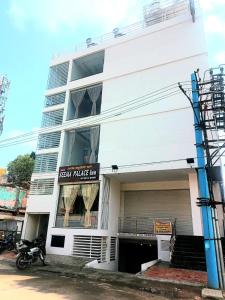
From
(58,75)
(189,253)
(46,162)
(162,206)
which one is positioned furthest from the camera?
(58,75)

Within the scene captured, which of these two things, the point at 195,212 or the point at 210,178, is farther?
the point at 195,212

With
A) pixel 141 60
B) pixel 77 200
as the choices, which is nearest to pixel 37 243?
pixel 77 200

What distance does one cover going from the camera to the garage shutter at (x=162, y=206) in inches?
596

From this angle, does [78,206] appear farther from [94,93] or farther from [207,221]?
[207,221]

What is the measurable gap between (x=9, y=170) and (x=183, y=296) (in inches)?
1150

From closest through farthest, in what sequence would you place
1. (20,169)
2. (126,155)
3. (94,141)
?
(126,155), (94,141), (20,169)

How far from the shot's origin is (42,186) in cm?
1667

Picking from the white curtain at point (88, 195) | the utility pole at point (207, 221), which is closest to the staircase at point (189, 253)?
the utility pole at point (207, 221)

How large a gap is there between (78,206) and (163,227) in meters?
5.22

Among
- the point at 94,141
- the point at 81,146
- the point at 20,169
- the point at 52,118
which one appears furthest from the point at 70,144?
the point at 20,169

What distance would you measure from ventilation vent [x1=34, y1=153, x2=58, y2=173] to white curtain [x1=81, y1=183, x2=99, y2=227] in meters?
2.83

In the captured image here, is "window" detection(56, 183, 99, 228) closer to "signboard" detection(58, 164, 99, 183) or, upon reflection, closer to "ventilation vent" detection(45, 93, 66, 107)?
"signboard" detection(58, 164, 99, 183)

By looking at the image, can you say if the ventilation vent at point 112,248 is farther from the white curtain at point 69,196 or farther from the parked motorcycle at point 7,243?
the parked motorcycle at point 7,243

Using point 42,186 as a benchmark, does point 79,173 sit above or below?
above
